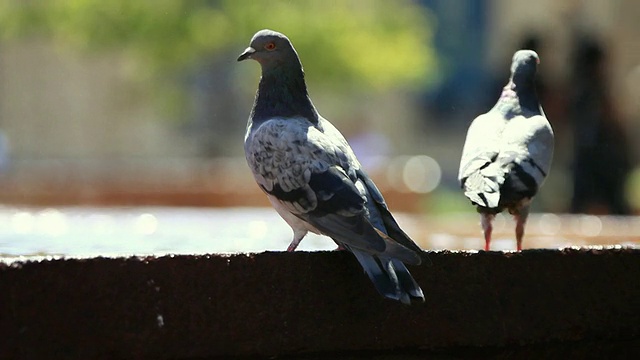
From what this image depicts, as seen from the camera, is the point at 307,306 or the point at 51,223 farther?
the point at 51,223

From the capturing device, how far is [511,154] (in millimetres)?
4984

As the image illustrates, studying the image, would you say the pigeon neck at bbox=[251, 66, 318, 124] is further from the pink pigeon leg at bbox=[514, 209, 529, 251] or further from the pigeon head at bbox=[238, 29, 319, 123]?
the pink pigeon leg at bbox=[514, 209, 529, 251]

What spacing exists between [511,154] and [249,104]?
2399 cm

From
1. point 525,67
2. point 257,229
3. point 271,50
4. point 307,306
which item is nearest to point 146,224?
point 257,229

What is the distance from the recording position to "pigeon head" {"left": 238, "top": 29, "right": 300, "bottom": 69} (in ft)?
Answer: 16.3

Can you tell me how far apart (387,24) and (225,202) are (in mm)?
9259

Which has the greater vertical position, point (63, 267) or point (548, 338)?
point (63, 267)

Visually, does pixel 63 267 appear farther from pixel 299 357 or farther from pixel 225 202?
pixel 225 202

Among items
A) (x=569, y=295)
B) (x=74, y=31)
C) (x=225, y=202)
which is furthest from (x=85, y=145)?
(x=569, y=295)

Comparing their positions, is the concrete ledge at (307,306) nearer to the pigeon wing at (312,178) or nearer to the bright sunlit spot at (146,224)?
the pigeon wing at (312,178)

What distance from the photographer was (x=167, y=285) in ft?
12.6

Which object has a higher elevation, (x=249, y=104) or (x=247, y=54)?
(x=249, y=104)

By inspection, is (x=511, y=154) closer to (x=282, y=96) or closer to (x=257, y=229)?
(x=282, y=96)

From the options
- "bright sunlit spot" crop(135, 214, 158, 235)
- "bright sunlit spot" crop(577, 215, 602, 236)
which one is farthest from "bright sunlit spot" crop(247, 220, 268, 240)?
"bright sunlit spot" crop(577, 215, 602, 236)
